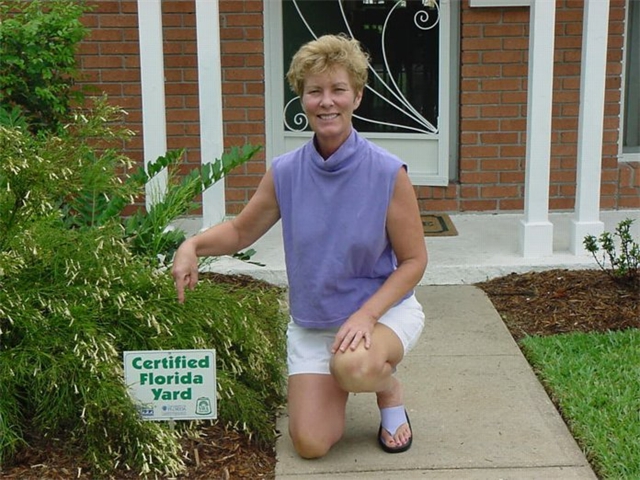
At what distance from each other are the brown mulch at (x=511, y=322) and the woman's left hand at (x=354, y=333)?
1.97 ft

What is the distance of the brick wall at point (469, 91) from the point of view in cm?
668

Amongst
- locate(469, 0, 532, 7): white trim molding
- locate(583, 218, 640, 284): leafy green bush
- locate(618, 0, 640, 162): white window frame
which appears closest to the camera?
locate(583, 218, 640, 284): leafy green bush

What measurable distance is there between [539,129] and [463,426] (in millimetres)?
2408

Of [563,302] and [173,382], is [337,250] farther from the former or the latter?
[563,302]

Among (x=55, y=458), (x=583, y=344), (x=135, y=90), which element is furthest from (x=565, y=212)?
(x=55, y=458)

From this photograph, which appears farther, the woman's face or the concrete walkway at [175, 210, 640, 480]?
the concrete walkway at [175, 210, 640, 480]

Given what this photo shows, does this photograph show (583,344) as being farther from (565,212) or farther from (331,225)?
(565,212)

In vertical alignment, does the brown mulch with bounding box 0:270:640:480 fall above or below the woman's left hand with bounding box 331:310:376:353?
below

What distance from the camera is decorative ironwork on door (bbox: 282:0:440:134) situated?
6707 mm

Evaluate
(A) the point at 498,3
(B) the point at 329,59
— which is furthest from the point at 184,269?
(A) the point at 498,3

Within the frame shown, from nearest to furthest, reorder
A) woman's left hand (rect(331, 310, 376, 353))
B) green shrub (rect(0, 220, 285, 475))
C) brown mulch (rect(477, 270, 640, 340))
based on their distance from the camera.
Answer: woman's left hand (rect(331, 310, 376, 353))
green shrub (rect(0, 220, 285, 475))
brown mulch (rect(477, 270, 640, 340))

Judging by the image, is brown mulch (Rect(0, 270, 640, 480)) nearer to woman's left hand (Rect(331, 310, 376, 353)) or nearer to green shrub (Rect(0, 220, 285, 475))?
green shrub (Rect(0, 220, 285, 475))

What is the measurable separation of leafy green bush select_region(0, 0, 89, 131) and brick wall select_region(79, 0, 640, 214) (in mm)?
792

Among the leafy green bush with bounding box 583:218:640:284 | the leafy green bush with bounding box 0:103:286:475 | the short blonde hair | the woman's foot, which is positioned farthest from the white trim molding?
the woman's foot
